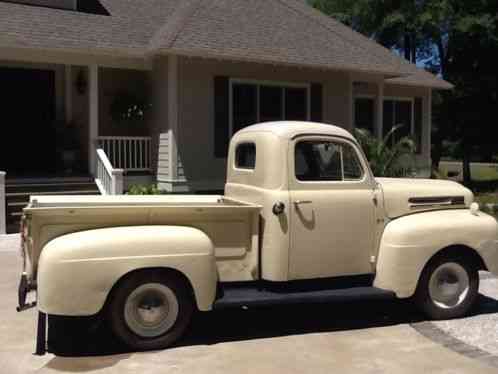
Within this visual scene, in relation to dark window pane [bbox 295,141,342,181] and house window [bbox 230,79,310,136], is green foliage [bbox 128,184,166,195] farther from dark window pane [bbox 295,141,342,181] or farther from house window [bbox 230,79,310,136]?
dark window pane [bbox 295,141,342,181]

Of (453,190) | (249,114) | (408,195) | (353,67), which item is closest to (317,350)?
(408,195)

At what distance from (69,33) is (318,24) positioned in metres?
7.05

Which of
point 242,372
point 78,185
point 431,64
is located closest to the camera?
point 242,372

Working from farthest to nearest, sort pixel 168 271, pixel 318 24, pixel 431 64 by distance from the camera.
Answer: pixel 431 64 → pixel 318 24 → pixel 168 271

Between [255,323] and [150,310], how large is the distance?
53.9 inches

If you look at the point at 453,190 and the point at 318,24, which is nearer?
the point at 453,190

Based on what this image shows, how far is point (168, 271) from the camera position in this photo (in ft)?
18.5

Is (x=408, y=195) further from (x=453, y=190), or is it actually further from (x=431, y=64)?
(x=431, y=64)

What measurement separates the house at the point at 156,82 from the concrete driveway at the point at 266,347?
25.3 ft

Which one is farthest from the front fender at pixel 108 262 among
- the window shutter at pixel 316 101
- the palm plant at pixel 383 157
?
the window shutter at pixel 316 101

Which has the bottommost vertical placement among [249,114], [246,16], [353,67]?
[249,114]

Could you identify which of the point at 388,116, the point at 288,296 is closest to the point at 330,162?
the point at 288,296

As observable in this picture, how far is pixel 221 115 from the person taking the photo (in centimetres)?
1507

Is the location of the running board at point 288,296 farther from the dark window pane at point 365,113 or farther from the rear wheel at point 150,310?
Result: the dark window pane at point 365,113
